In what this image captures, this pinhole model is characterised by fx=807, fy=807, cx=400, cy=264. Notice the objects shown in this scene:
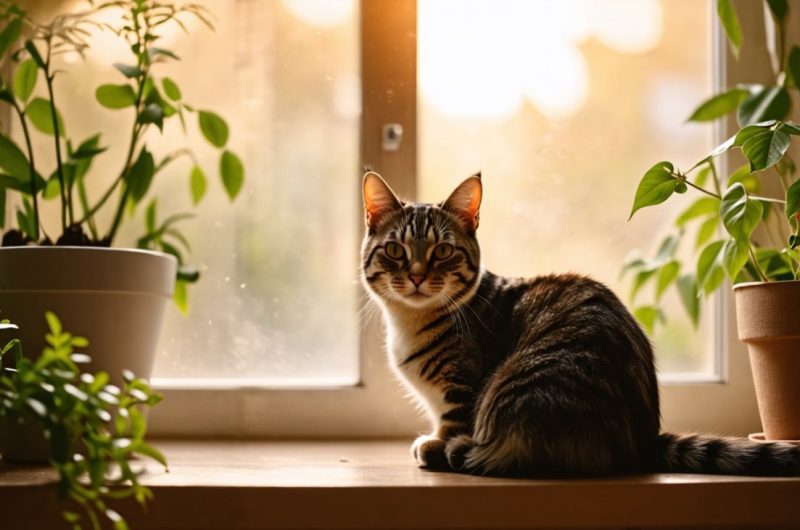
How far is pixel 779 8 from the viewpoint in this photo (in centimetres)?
155

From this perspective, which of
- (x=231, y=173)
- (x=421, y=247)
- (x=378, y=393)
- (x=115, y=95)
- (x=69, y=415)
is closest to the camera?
(x=69, y=415)

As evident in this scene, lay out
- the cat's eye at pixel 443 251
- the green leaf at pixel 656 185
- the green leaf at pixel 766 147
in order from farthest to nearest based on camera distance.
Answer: the cat's eye at pixel 443 251 < the green leaf at pixel 656 185 < the green leaf at pixel 766 147

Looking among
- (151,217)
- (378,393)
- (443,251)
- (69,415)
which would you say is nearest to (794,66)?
(443,251)

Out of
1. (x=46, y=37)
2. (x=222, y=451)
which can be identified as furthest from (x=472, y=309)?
(x=46, y=37)

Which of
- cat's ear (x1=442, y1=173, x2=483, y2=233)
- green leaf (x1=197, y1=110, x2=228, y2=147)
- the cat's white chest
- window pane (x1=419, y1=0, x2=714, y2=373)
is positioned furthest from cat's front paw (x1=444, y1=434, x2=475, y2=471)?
green leaf (x1=197, y1=110, x2=228, y2=147)

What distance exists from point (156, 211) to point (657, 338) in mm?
1107

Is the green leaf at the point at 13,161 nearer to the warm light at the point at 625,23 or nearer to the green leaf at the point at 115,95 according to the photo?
the green leaf at the point at 115,95

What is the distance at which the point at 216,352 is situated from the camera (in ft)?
5.62

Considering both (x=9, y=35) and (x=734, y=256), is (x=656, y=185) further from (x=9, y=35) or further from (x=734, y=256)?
(x=9, y=35)

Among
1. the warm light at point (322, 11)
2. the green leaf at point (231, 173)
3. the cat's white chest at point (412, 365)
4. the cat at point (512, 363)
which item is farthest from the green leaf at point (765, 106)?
the green leaf at point (231, 173)

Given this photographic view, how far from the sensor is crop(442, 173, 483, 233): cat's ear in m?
1.39

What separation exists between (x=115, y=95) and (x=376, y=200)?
0.51 metres

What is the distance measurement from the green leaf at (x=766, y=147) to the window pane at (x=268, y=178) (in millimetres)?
819

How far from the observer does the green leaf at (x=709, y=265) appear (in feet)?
4.76
